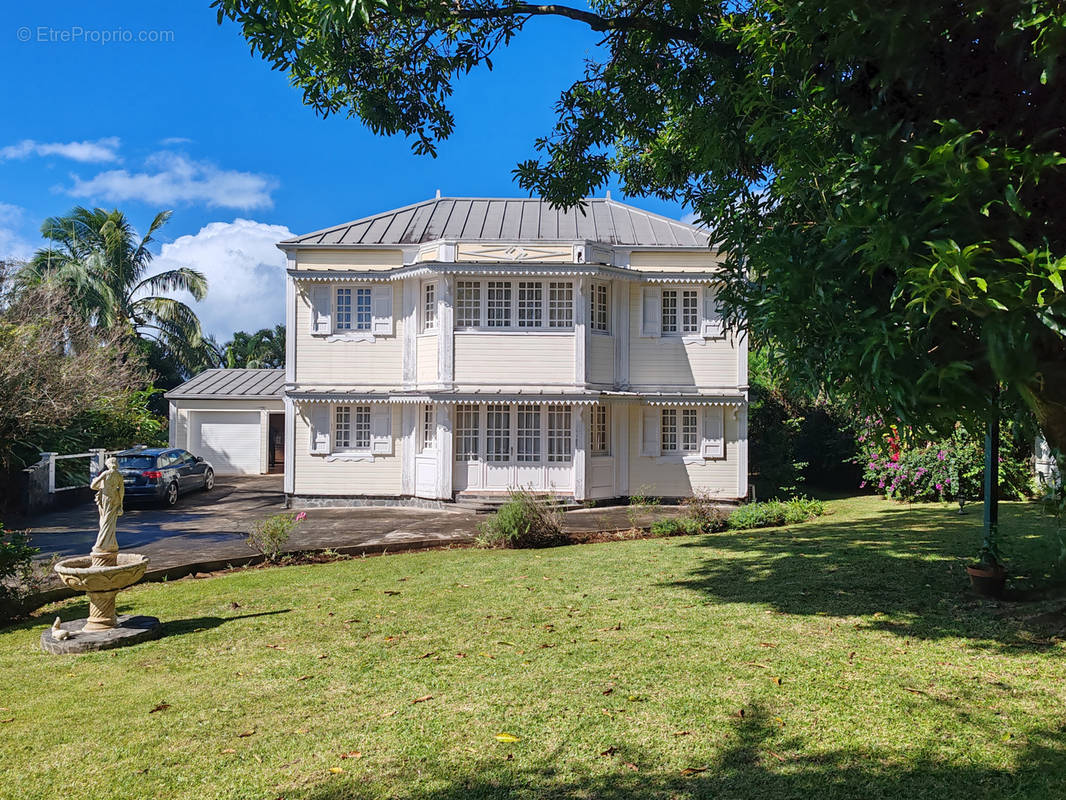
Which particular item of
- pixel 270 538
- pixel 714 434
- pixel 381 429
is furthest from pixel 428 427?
pixel 270 538

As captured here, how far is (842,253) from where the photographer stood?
4.72 meters

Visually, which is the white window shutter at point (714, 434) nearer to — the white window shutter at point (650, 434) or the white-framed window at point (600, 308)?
the white window shutter at point (650, 434)

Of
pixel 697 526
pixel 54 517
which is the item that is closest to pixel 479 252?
pixel 697 526

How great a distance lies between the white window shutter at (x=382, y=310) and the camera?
20.4 metres

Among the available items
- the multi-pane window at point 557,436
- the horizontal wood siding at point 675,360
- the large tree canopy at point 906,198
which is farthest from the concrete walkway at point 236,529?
the large tree canopy at point 906,198

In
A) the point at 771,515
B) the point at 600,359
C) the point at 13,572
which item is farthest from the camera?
the point at 600,359

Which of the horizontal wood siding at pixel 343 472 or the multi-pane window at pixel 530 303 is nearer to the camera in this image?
the multi-pane window at pixel 530 303

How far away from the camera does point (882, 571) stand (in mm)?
9352

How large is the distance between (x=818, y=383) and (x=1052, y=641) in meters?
3.38

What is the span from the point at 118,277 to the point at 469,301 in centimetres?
2129

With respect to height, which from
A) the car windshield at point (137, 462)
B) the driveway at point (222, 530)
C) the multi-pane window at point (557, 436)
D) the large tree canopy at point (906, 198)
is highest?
the large tree canopy at point (906, 198)

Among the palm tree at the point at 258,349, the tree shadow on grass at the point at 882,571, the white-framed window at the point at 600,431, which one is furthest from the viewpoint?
the palm tree at the point at 258,349

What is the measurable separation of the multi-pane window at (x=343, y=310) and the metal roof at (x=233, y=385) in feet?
32.0

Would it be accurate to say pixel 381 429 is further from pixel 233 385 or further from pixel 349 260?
pixel 233 385
